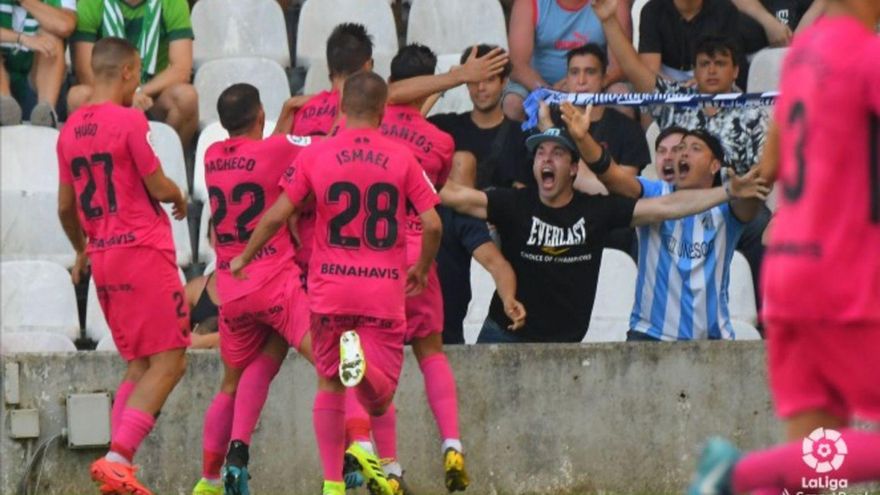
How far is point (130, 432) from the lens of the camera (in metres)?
8.54

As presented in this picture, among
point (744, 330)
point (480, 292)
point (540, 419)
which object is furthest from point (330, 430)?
point (744, 330)

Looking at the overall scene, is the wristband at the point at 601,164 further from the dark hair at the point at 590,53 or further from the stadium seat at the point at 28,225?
the stadium seat at the point at 28,225

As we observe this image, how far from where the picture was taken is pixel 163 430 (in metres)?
9.24

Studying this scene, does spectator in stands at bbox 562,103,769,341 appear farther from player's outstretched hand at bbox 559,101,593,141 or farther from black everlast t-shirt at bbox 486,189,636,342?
black everlast t-shirt at bbox 486,189,636,342

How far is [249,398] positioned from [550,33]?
4.00m

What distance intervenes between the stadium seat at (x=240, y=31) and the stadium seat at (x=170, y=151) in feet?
4.47

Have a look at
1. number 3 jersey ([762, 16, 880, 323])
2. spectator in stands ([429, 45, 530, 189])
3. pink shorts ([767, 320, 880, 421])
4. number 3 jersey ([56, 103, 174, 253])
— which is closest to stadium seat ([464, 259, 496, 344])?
spectator in stands ([429, 45, 530, 189])

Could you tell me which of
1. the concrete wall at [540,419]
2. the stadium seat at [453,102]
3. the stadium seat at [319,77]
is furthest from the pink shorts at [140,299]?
the stadium seat at [453,102]

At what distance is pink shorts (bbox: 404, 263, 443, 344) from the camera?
29.4 feet

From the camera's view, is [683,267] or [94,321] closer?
[683,267]

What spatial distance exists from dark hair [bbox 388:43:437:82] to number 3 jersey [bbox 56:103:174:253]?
4.88ft

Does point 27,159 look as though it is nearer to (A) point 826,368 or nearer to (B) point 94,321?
(B) point 94,321

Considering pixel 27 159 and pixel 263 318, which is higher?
pixel 27 159

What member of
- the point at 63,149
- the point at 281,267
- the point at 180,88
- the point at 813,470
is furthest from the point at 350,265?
the point at 180,88
